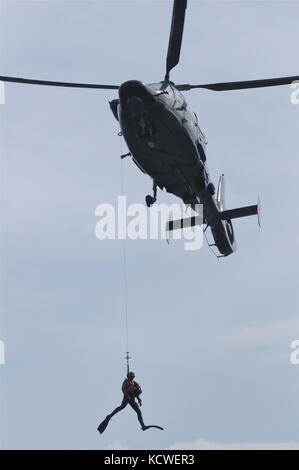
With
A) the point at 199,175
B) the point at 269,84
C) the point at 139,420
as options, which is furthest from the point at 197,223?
the point at 139,420

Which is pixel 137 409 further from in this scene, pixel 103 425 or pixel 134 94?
pixel 134 94

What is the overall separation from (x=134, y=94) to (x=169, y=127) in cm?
187

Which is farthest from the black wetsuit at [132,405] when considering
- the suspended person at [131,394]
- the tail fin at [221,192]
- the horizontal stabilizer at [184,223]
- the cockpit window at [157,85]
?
the tail fin at [221,192]

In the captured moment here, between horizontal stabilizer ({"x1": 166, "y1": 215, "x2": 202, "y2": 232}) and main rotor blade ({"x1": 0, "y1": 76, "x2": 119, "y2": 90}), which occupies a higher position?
main rotor blade ({"x1": 0, "y1": 76, "x2": 119, "y2": 90})

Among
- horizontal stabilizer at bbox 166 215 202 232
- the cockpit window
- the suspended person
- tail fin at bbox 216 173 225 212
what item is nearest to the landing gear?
the cockpit window

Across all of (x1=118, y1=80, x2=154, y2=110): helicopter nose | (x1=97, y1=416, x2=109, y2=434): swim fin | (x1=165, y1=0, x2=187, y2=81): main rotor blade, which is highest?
(x1=165, y1=0, x2=187, y2=81): main rotor blade

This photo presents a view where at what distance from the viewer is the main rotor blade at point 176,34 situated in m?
31.8

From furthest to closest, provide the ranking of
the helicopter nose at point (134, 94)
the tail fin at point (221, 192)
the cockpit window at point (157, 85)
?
the tail fin at point (221, 192), the cockpit window at point (157, 85), the helicopter nose at point (134, 94)

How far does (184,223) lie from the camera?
4109 cm

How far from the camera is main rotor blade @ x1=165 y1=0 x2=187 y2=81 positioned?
31828 millimetres

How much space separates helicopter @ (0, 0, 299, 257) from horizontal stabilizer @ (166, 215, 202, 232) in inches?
109

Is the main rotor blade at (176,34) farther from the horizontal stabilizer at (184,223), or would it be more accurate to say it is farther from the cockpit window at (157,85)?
the horizontal stabilizer at (184,223)

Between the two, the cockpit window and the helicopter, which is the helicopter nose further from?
the cockpit window

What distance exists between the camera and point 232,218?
41.2 meters
